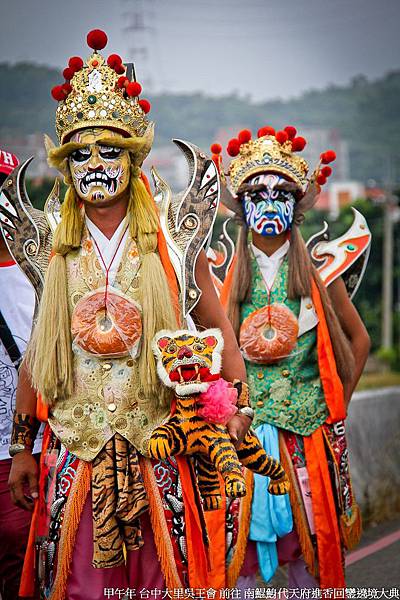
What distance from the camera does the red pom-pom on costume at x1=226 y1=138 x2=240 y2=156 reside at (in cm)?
577

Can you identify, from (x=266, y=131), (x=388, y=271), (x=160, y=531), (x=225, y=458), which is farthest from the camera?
(x=388, y=271)

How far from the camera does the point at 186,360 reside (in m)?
3.47

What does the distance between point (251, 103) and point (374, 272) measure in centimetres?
1851

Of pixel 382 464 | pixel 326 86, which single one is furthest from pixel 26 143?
pixel 326 86

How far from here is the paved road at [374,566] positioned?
629cm

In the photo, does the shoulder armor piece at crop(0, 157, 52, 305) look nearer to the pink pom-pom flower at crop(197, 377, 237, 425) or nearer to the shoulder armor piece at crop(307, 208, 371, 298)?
the pink pom-pom flower at crop(197, 377, 237, 425)

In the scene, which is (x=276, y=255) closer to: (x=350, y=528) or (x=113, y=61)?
(x=350, y=528)

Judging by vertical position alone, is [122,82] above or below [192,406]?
above

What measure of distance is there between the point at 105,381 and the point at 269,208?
6.99 feet

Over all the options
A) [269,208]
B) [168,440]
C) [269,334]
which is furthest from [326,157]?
[168,440]

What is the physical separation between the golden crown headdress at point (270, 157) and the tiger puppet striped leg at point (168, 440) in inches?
95.1

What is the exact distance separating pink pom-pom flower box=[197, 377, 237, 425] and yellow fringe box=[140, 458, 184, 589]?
312mm

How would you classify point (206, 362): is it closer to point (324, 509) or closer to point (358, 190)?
point (324, 509)

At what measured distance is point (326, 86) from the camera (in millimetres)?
50750
